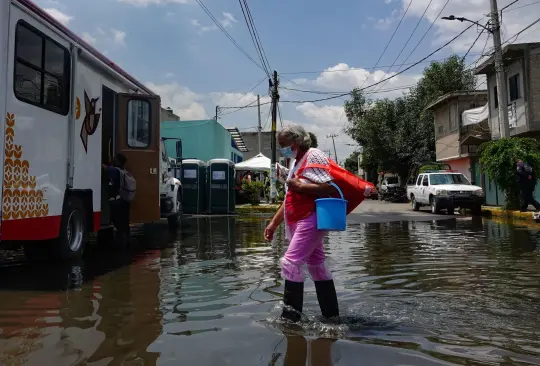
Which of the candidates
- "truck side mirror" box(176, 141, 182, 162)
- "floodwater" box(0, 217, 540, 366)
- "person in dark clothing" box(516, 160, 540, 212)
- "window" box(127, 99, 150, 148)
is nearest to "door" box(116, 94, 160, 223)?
"window" box(127, 99, 150, 148)

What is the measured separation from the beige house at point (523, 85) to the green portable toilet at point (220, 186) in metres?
13.2

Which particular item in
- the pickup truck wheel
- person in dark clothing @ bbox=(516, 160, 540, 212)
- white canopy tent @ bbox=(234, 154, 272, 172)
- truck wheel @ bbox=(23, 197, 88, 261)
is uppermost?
white canopy tent @ bbox=(234, 154, 272, 172)

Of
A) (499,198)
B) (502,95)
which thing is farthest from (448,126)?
Result: (502,95)

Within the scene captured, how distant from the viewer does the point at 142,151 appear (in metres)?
10.0

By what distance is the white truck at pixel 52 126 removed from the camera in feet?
18.5

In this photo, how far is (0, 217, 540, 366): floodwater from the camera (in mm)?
3455

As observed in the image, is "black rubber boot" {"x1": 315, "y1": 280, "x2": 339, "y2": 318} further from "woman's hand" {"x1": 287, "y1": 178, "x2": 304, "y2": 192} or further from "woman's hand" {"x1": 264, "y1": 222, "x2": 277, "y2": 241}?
"woman's hand" {"x1": 287, "y1": 178, "x2": 304, "y2": 192}

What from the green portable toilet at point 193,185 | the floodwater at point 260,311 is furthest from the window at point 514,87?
the floodwater at point 260,311

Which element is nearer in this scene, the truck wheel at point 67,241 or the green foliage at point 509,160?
the truck wheel at point 67,241

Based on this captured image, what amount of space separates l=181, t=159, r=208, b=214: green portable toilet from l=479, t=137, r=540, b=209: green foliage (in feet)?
35.6

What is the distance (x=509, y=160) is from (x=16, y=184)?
53.7 ft

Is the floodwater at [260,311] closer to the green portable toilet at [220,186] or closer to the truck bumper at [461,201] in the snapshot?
the truck bumper at [461,201]

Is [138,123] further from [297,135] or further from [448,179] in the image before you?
[448,179]

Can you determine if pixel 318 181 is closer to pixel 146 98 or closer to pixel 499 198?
pixel 146 98
